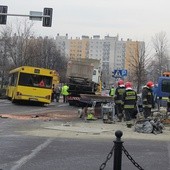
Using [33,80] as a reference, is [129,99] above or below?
below

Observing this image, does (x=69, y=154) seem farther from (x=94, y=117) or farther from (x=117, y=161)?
(x=94, y=117)

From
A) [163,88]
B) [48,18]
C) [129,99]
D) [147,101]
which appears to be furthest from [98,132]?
[163,88]

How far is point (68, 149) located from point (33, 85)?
72.7ft

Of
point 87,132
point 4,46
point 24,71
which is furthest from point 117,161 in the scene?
point 4,46

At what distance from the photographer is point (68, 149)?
1178 centimetres

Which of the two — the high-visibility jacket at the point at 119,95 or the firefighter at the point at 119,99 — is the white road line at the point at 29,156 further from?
the high-visibility jacket at the point at 119,95

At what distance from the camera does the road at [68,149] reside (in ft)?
31.5

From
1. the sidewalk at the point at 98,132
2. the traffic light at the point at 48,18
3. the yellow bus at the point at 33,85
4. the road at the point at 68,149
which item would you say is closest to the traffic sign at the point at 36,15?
the traffic light at the point at 48,18

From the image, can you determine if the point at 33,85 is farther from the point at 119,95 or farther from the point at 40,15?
the point at 119,95

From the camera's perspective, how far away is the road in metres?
9.61

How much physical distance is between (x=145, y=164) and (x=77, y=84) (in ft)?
87.7

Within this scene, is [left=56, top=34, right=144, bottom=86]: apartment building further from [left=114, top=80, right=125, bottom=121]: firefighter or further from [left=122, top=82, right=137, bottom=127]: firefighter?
[left=122, top=82, right=137, bottom=127]: firefighter

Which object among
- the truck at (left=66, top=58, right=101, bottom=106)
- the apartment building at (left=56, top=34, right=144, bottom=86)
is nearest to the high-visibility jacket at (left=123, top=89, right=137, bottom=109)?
the truck at (left=66, top=58, right=101, bottom=106)

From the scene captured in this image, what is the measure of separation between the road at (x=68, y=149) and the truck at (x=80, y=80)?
1906 cm
